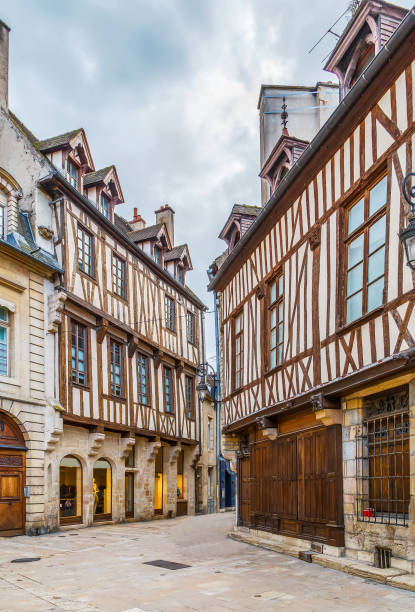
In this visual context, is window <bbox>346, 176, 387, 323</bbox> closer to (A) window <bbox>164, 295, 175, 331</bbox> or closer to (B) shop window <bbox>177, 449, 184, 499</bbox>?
(A) window <bbox>164, 295, 175, 331</bbox>

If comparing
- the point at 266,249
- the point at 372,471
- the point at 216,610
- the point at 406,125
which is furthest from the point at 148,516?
the point at 406,125

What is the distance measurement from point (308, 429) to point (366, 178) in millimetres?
3248

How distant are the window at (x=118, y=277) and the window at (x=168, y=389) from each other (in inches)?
142

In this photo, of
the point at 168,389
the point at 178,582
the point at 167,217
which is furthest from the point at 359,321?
the point at 167,217

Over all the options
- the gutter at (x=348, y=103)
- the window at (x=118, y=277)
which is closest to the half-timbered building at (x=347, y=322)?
the gutter at (x=348, y=103)

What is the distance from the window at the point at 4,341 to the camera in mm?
11102

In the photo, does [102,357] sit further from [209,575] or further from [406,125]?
[406,125]

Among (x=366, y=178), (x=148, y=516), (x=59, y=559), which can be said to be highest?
(x=366, y=178)

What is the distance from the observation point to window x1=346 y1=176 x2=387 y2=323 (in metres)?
6.25

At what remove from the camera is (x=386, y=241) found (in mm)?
6000

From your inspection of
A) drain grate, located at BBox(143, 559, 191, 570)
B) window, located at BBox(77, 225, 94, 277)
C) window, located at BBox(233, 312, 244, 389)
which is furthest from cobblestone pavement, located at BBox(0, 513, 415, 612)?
window, located at BBox(77, 225, 94, 277)

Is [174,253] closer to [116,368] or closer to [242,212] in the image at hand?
[116,368]

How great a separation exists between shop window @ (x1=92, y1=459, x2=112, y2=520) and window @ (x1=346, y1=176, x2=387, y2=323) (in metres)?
9.29

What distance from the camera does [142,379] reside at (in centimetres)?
1677
